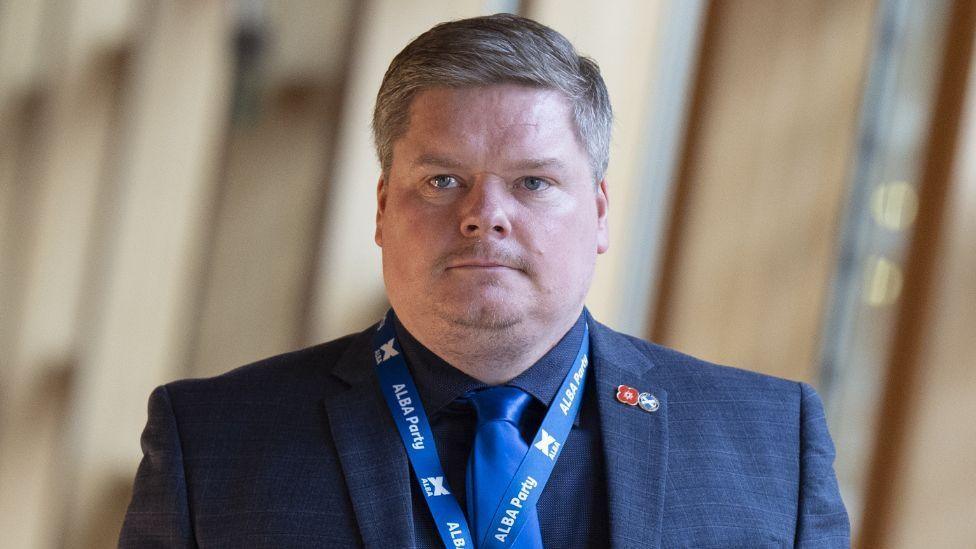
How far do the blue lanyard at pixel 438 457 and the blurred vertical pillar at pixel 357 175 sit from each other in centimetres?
253

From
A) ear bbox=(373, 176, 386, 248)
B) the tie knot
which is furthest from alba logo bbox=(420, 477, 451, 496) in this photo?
ear bbox=(373, 176, 386, 248)

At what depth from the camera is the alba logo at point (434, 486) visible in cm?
194

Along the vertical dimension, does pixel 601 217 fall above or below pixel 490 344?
above

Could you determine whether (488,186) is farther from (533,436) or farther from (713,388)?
(713,388)

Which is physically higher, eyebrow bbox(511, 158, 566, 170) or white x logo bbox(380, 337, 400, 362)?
eyebrow bbox(511, 158, 566, 170)

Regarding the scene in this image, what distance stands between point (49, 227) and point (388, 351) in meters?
2.83

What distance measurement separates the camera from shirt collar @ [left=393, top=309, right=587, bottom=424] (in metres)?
2.05

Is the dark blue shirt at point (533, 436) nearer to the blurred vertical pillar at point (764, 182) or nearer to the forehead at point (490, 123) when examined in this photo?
the forehead at point (490, 123)

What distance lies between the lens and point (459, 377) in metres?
2.06

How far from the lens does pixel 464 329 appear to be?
6.51 feet

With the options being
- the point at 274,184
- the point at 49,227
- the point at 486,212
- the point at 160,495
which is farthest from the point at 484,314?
the point at 49,227

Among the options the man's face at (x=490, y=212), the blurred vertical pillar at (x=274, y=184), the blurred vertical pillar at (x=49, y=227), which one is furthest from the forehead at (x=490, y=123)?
the blurred vertical pillar at (x=49, y=227)

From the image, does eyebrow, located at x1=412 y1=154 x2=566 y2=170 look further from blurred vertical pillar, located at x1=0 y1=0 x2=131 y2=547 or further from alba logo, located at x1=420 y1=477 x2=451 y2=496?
blurred vertical pillar, located at x1=0 y1=0 x2=131 y2=547

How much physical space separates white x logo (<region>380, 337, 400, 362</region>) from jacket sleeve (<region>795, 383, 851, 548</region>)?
76 cm
